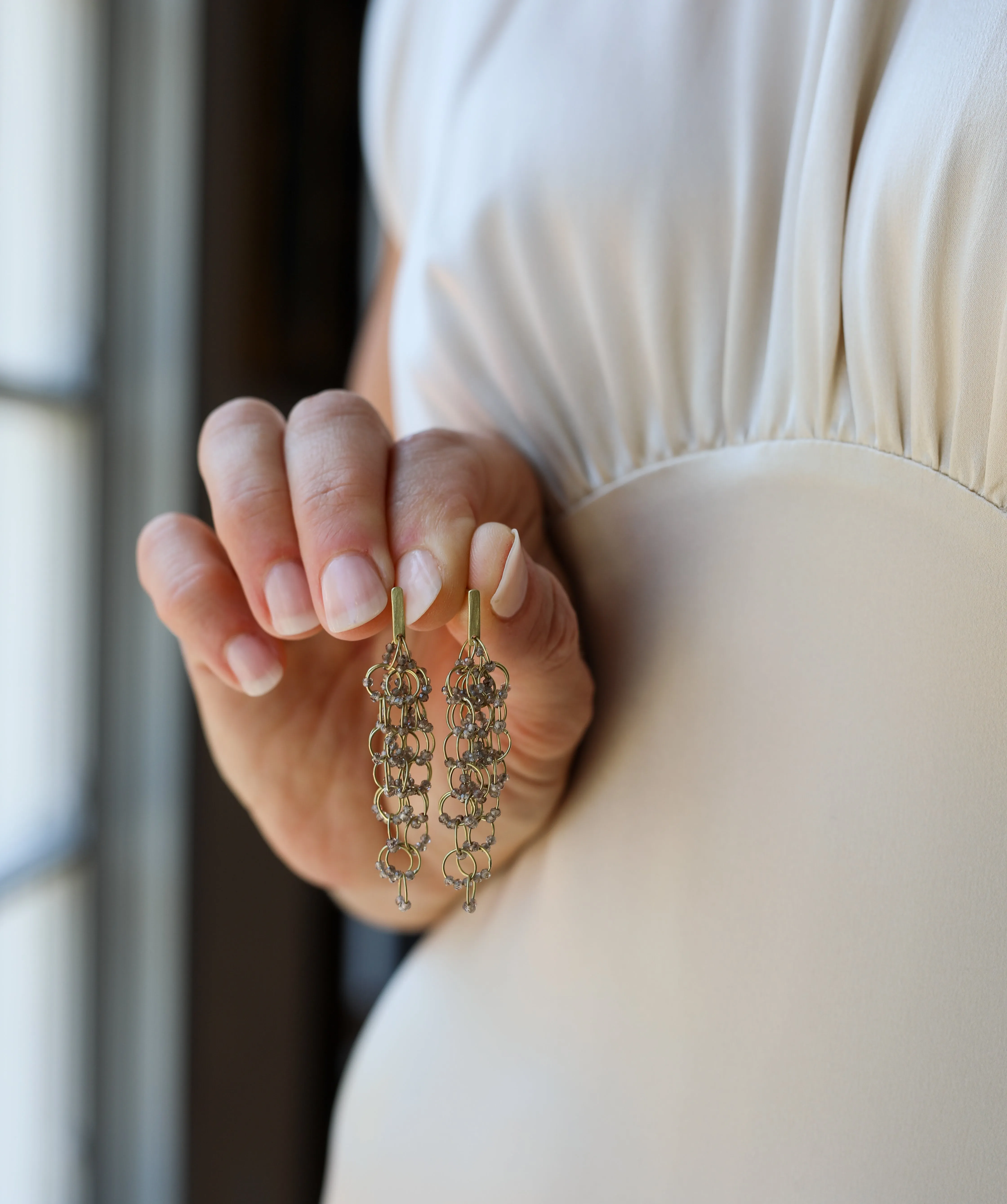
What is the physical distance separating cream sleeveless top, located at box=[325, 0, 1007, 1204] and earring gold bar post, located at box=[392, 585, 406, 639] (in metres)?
0.17

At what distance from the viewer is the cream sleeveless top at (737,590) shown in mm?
420


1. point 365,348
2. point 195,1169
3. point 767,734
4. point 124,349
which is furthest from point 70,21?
point 195,1169

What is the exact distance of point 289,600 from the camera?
449 mm

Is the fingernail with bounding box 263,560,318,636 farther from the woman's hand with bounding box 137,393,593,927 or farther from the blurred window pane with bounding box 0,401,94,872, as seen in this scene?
the blurred window pane with bounding box 0,401,94,872

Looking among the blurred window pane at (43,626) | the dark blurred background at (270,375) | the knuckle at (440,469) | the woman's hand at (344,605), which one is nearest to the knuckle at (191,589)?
the woman's hand at (344,605)

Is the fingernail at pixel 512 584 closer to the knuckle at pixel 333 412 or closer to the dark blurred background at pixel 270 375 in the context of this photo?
the knuckle at pixel 333 412

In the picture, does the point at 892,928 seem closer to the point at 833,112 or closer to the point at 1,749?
the point at 833,112

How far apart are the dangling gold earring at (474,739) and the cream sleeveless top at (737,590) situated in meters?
0.12

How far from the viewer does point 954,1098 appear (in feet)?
1.36

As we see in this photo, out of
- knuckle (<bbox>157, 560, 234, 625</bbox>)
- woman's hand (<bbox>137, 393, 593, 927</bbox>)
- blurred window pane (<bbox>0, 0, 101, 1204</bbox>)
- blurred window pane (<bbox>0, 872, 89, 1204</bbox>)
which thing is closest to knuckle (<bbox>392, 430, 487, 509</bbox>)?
woman's hand (<bbox>137, 393, 593, 927</bbox>)

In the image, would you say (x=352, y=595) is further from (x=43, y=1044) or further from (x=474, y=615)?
(x=43, y=1044)

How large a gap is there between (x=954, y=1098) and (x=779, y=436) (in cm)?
30

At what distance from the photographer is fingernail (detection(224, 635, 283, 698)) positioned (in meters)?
0.50

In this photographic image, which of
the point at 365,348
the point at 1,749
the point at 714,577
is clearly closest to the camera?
the point at 714,577
